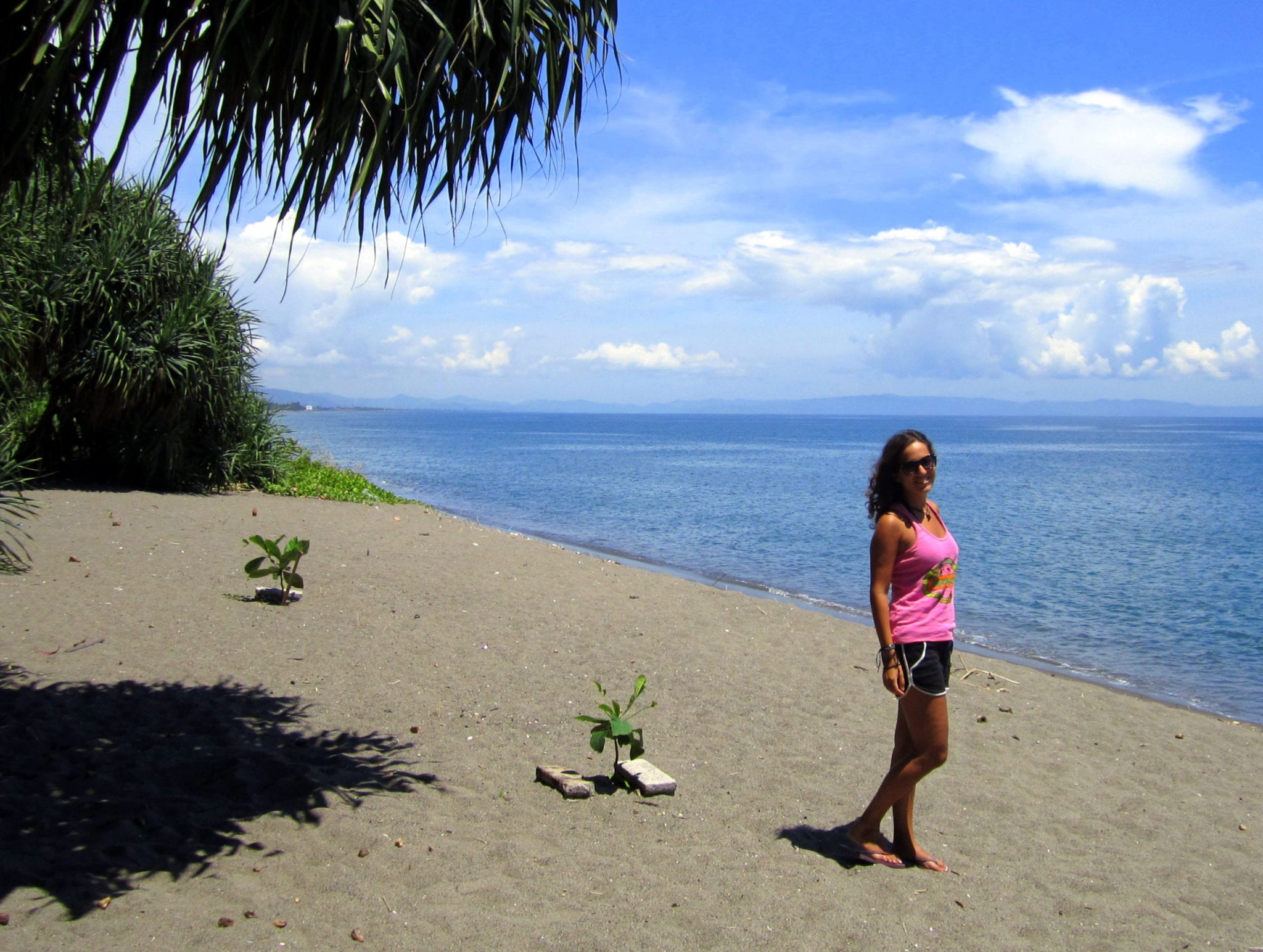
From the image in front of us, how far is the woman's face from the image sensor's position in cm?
421

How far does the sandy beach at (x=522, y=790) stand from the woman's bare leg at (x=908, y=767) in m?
0.16

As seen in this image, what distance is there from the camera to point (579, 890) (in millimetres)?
4008

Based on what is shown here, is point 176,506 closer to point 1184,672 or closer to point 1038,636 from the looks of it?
point 1038,636

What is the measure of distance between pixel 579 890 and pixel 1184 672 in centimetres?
965

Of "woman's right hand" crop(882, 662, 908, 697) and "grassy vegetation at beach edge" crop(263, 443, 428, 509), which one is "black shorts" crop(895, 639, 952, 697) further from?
"grassy vegetation at beach edge" crop(263, 443, 428, 509)

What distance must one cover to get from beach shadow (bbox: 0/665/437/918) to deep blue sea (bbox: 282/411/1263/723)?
8.42 meters

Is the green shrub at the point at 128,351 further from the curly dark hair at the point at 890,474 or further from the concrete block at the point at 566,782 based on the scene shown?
the curly dark hair at the point at 890,474

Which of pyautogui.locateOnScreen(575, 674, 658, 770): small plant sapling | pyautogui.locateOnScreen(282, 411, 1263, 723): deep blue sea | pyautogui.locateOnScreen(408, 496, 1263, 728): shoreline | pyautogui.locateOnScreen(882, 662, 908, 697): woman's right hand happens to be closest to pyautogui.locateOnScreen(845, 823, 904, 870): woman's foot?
pyautogui.locateOnScreen(882, 662, 908, 697): woman's right hand

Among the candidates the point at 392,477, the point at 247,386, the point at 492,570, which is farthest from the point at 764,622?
the point at 392,477

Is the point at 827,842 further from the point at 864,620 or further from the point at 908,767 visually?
the point at 864,620

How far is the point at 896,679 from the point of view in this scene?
414 centimetres

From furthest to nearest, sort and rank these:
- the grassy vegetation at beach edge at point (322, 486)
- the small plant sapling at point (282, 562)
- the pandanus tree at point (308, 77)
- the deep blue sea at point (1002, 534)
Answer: the grassy vegetation at beach edge at point (322, 486) < the deep blue sea at point (1002, 534) < the small plant sapling at point (282, 562) < the pandanus tree at point (308, 77)

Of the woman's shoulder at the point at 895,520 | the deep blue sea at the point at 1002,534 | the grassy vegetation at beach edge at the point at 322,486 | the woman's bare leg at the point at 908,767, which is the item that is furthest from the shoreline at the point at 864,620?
the woman's shoulder at the point at 895,520

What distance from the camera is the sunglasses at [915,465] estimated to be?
4.21 m
